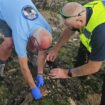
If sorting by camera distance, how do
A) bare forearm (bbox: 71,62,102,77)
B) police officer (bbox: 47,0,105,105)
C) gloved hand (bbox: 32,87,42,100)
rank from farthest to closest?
gloved hand (bbox: 32,87,42,100)
bare forearm (bbox: 71,62,102,77)
police officer (bbox: 47,0,105,105)

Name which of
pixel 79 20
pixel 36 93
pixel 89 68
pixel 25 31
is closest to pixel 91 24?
pixel 79 20

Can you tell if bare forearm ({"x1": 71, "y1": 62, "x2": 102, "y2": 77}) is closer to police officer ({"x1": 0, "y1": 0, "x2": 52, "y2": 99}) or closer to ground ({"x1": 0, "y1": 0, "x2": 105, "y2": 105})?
police officer ({"x1": 0, "y1": 0, "x2": 52, "y2": 99})

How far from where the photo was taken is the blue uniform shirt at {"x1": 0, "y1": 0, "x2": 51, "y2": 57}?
3656 mm

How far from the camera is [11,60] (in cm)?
485

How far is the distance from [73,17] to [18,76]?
63.5 inches

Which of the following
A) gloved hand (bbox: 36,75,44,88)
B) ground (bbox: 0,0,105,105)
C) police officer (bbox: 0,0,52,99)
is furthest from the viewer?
ground (bbox: 0,0,105,105)

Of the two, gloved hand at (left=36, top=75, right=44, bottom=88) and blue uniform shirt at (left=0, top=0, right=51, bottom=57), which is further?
gloved hand at (left=36, top=75, right=44, bottom=88)

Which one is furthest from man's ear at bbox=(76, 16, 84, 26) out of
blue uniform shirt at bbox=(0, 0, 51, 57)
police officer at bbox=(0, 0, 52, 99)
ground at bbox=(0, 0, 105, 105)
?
ground at bbox=(0, 0, 105, 105)

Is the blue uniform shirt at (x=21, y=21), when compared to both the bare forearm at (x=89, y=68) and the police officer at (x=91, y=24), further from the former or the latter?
the bare forearm at (x=89, y=68)

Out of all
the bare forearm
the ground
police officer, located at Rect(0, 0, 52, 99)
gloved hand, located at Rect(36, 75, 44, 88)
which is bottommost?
the ground

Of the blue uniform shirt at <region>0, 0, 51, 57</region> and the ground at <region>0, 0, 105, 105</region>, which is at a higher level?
the blue uniform shirt at <region>0, 0, 51, 57</region>

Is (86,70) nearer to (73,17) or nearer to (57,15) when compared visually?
(73,17)

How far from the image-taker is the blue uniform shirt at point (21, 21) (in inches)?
144

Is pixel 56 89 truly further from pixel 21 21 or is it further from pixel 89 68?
pixel 21 21
